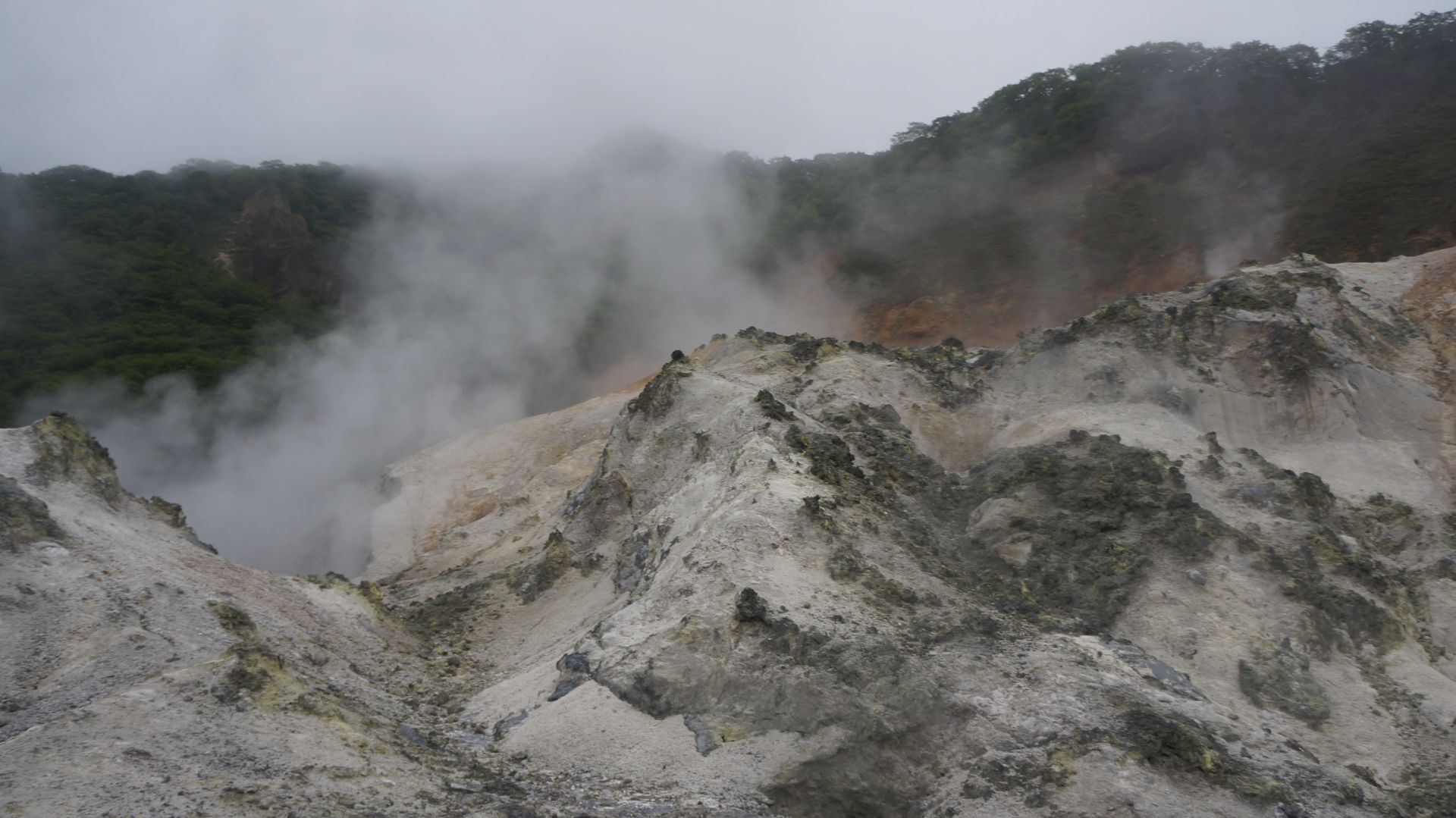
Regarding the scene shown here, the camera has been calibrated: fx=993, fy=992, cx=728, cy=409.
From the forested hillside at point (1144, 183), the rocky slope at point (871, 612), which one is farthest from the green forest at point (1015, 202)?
the rocky slope at point (871, 612)

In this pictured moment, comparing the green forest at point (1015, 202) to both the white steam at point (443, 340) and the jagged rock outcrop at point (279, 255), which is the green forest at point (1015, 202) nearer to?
the jagged rock outcrop at point (279, 255)

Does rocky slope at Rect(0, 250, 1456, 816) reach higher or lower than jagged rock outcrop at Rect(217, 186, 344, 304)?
lower

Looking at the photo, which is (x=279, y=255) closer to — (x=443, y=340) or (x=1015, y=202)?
(x=443, y=340)

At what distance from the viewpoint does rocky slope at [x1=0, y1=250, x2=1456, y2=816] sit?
7.09 m

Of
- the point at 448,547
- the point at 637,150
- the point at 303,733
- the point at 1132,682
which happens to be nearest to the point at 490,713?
the point at 303,733

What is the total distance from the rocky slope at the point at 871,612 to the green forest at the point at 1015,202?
41.8ft

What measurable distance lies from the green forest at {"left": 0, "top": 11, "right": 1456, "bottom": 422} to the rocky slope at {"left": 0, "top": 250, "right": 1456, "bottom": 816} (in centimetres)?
1274

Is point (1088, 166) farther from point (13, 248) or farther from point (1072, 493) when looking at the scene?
point (13, 248)

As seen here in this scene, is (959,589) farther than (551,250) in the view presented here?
No

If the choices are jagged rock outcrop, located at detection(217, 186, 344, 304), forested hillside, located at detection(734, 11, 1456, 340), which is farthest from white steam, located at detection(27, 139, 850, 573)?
forested hillside, located at detection(734, 11, 1456, 340)

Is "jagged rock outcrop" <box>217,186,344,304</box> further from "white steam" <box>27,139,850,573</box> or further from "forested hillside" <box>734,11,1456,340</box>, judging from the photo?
"forested hillside" <box>734,11,1456,340</box>

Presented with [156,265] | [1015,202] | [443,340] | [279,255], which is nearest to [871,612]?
[443,340]

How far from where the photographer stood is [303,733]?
7293mm

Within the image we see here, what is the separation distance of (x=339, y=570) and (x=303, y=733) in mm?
11549
